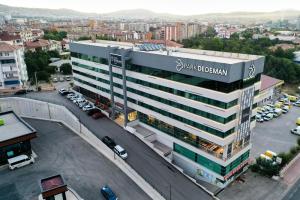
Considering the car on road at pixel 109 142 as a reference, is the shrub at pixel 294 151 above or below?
below

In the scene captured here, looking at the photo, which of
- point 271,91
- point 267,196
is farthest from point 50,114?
point 271,91

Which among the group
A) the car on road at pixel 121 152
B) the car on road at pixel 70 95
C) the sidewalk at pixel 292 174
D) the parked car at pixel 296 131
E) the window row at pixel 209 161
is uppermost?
the car on road at pixel 70 95

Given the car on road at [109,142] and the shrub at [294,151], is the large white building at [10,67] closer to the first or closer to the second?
the car on road at [109,142]

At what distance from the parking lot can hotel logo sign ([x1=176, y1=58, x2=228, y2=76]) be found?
25.8m

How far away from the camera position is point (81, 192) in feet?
121

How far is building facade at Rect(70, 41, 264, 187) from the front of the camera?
38.9 m

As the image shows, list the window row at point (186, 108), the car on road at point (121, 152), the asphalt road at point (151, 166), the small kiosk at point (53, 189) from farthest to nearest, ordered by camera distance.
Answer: the car on road at point (121, 152) < the asphalt road at point (151, 166) < the window row at point (186, 108) < the small kiosk at point (53, 189)

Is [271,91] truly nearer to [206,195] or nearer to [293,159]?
[293,159]

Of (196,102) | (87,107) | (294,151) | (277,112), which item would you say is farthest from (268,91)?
(87,107)

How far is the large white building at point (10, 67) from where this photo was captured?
7556 centimetres

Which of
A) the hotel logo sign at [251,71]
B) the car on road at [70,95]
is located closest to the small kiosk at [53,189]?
the hotel logo sign at [251,71]

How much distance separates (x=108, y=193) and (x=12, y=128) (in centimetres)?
2518

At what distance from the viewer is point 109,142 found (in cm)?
4816

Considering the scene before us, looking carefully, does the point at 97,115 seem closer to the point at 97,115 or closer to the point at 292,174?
the point at 97,115
